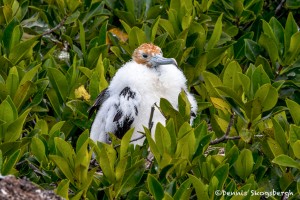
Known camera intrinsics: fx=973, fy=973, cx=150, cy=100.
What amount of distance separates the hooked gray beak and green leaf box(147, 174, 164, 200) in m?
1.71

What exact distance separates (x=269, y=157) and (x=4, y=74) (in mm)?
1891

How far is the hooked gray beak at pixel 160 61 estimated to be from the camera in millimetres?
6387

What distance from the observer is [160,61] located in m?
6.52

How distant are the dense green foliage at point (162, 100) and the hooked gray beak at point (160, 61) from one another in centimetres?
21

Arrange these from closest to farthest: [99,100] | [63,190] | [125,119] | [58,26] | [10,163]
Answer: [63,190] < [10,163] < [125,119] < [99,100] < [58,26]

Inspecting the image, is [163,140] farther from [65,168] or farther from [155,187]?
[65,168]

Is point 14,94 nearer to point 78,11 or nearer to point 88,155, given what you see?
point 88,155

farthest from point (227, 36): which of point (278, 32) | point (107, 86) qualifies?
point (107, 86)

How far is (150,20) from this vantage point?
7.40 metres

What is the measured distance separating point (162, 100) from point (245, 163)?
60cm

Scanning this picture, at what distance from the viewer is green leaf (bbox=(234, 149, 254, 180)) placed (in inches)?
209

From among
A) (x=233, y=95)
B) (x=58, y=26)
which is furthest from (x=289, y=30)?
(x=58, y=26)

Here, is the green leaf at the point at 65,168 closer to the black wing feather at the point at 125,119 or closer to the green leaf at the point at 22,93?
the green leaf at the point at 22,93

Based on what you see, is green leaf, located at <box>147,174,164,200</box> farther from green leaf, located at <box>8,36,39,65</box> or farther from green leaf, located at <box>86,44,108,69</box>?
green leaf, located at <box>86,44,108,69</box>
